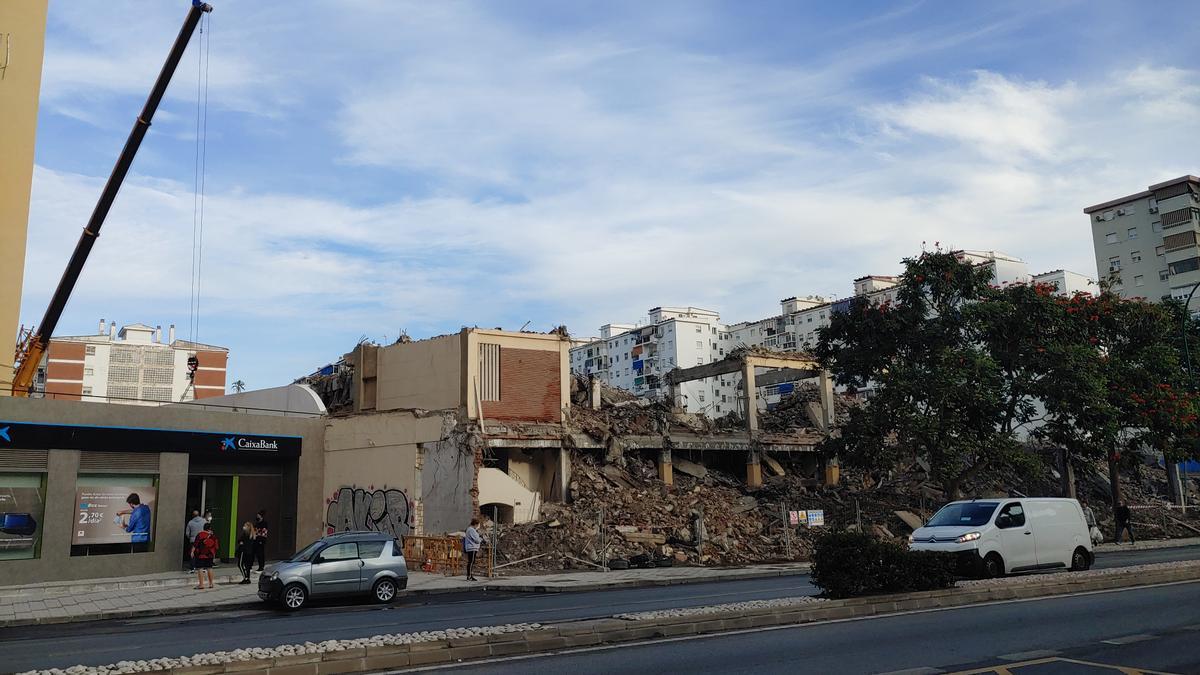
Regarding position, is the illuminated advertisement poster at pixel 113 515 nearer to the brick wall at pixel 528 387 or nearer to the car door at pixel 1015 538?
the brick wall at pixel 528 387

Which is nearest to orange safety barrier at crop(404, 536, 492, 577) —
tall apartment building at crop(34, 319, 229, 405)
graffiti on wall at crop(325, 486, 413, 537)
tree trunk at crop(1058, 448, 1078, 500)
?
graffiti on wall at crop(325, 486, 413, 537)

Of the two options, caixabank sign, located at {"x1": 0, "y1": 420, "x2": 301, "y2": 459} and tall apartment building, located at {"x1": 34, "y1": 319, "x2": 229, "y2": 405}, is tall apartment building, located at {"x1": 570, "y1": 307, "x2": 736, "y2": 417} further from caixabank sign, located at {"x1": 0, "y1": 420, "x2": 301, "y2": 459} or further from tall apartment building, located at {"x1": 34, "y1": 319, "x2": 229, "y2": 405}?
caixabank sign, located at {"x1": 0, "y1": 420, "x2": 301, "y2": 459}

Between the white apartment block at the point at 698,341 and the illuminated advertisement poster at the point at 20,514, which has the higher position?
the white apartment block at the point at 698,341

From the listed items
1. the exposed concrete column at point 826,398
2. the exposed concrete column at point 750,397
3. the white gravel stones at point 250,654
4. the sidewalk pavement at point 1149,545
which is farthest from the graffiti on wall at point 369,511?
the sidewalk pavement at point 1149,545

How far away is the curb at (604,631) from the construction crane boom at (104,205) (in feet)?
107

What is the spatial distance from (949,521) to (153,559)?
22.7 meters

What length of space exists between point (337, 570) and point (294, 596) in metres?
1.00

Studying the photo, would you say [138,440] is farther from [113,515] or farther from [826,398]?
[826,398]

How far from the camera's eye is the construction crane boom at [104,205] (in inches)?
1403

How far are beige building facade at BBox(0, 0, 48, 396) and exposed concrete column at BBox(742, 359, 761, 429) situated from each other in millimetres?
29575

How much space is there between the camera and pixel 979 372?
28391mm

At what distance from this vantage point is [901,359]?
3092cm

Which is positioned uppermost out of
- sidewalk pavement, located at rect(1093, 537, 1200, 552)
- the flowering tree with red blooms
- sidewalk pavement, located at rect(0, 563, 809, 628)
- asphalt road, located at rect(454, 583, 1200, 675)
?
the flowering tree with red blooms

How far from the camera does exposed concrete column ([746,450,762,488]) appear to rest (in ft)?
124
